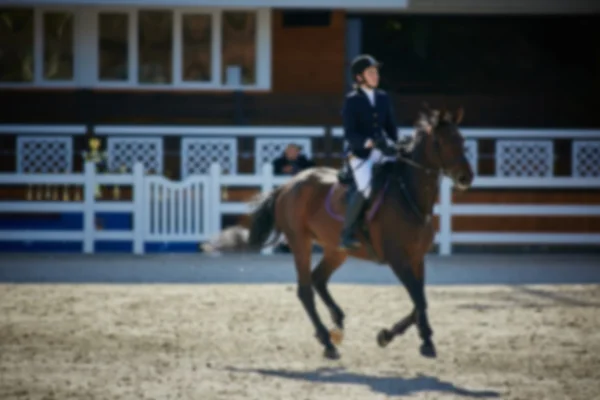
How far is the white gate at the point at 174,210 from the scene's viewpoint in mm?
21531

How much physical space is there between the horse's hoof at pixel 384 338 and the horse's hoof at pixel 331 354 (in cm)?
37

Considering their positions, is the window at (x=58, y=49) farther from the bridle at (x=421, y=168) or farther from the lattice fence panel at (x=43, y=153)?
the bridle at (x=421, y=168)

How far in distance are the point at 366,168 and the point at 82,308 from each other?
4.17 m

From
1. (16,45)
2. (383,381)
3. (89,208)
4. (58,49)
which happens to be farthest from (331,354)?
(16,45)

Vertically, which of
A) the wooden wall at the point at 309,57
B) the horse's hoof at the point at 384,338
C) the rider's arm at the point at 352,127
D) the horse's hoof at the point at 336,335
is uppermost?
the wooden wall at the point at 309,57

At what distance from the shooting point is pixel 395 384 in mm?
10312

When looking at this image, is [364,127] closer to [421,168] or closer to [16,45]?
[421,168]

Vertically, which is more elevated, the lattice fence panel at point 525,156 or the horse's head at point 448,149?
the horse's head at point 448,149

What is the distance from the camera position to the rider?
1225cm

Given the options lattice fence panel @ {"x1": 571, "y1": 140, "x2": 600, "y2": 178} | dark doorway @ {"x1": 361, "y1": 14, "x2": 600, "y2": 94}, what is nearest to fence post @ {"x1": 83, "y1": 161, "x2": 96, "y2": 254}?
lattice fence panel @ {"x1": 571, "y1": 140, "x2": 600, "y2": 178}

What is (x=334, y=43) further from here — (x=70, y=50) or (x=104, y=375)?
(x=104, y=375)

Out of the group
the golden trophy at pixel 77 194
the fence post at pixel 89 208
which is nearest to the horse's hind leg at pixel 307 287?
the fence post at pixel 89 208

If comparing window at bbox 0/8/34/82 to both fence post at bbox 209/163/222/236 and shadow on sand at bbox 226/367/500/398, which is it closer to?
fence post at bbox 209/163/222/236

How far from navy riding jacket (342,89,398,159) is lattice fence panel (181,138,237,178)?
38.8 ft
